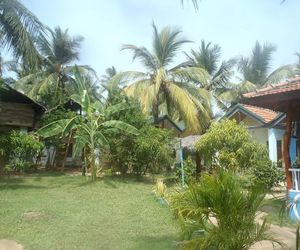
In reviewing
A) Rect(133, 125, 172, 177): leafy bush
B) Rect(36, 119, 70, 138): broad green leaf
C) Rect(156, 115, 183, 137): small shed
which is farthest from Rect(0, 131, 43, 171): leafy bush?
Rect(156, 115, 183, 137): small shed

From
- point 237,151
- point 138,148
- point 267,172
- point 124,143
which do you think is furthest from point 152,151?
point 267,172

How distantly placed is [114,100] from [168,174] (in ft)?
16.2

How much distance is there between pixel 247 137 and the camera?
1568cm

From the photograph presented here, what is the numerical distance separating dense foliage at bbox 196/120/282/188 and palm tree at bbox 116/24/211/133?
6673 mm

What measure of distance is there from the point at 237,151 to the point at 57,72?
57.9 feet

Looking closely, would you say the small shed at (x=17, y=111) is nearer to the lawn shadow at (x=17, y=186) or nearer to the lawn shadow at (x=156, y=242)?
the lawn shadow at (x=17, y=186)

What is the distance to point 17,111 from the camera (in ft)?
63.4

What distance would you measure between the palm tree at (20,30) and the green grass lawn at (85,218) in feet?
15.7

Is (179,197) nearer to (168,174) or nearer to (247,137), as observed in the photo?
(247,137)

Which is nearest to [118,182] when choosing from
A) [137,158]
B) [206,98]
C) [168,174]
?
[137,158]

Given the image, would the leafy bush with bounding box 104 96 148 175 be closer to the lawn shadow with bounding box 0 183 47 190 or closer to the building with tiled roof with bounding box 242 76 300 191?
the lawn shadow with bounding box 0 183 47 190

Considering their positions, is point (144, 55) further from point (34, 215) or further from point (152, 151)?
point (34, 215)

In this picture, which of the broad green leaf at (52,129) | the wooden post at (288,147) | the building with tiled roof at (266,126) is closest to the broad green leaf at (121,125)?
the broad green leaf at (52,129)

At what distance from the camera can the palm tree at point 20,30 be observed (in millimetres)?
13656
